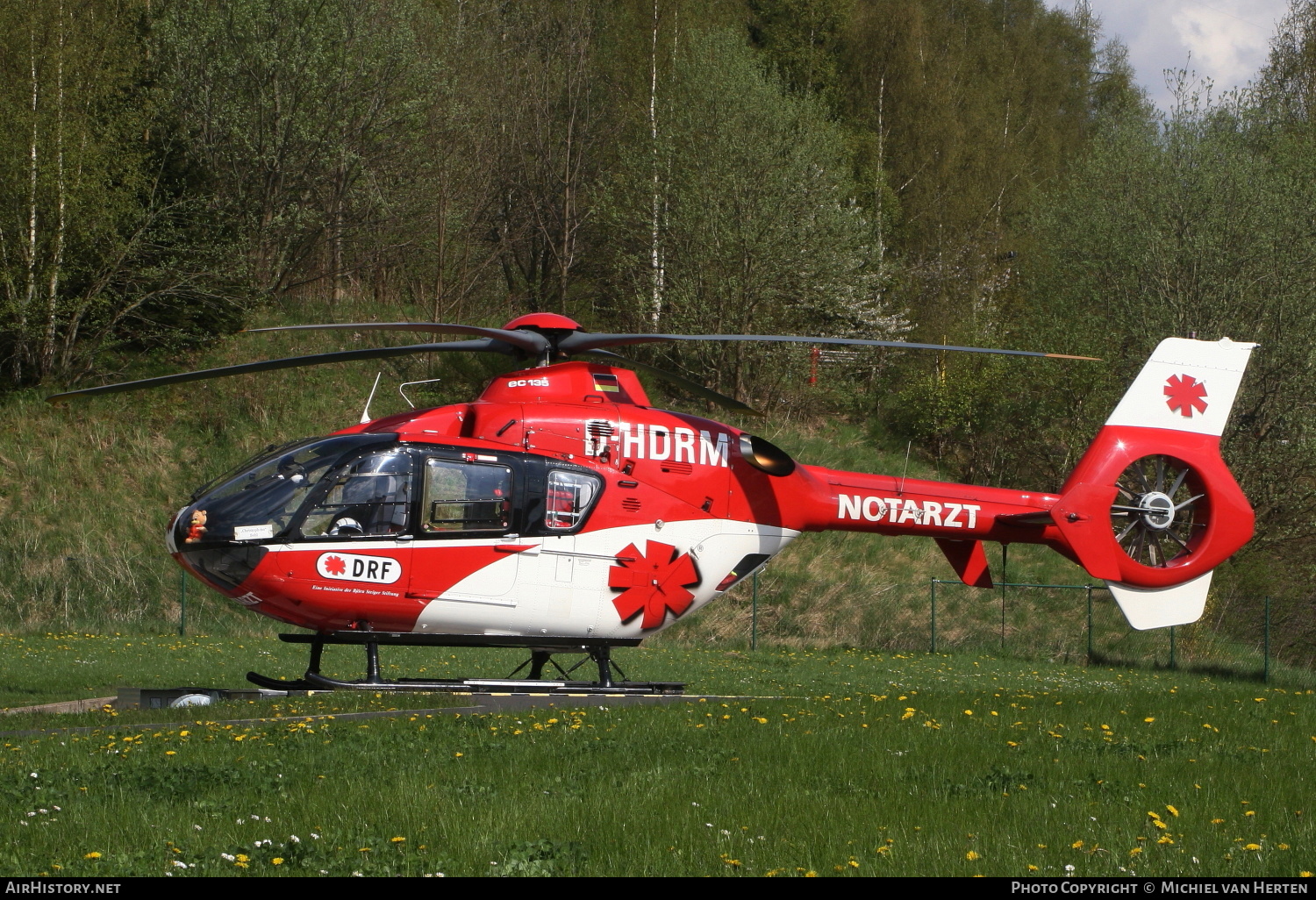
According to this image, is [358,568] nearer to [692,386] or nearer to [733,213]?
[692,386]

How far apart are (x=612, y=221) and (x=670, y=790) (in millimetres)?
35476

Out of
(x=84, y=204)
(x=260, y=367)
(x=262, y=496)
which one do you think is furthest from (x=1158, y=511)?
(x=84, y=204)

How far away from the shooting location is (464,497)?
13.7 metres

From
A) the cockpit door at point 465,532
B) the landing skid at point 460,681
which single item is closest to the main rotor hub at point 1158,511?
Result: the landing skid at point 460,681

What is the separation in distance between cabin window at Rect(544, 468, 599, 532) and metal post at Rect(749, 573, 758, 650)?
1459 centimetres

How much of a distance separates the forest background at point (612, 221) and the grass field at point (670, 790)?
22.9 metres

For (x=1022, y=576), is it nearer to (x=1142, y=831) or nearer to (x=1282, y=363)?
(x=1282, y=363)

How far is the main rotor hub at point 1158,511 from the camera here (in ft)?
52.5

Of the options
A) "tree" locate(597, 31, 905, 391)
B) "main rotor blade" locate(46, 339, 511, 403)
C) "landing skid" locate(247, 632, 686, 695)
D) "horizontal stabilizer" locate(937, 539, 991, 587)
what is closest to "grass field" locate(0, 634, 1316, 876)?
"landing skid" locate(247, 632, 686, 695)

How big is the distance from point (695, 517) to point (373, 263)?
2773 centimetres

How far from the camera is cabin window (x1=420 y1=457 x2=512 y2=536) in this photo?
13508 millimetres

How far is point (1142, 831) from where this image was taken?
716cm

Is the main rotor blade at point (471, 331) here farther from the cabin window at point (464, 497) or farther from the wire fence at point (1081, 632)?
the wire fence at point (1081, 632)
